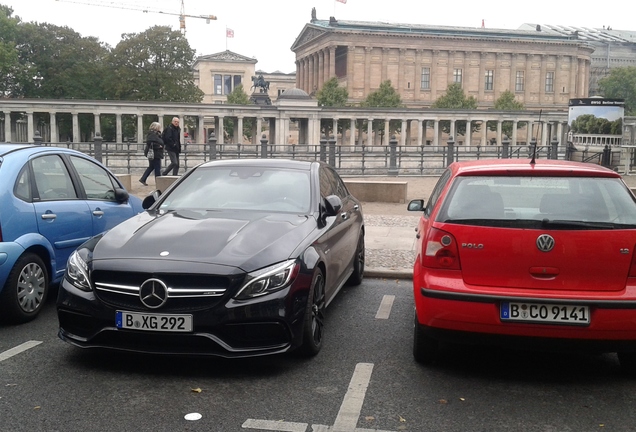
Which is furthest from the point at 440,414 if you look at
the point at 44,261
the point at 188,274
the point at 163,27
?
the point at 163,27

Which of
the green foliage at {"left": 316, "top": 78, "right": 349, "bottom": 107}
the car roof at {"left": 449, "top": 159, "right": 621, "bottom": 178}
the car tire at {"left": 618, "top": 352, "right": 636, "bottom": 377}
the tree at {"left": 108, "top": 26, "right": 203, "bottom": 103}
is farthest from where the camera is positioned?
the green foliage at {"left": 316, "top": 78, "right": 349, "bottom": 107}

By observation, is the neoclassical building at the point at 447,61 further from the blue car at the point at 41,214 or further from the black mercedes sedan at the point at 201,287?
the black mercedes sedan at the point at 201,287

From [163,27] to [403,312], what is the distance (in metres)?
71.0

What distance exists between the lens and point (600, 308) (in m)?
4.89

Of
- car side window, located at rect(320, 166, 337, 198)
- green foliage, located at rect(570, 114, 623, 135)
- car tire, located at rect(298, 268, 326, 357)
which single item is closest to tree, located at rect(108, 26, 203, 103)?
green foliage, located at rect(570, 114, 623, 135)

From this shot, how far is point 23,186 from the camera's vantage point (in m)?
7.02

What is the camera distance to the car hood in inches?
210

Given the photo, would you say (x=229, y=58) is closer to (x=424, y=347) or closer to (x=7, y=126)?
(x=7, y=126)

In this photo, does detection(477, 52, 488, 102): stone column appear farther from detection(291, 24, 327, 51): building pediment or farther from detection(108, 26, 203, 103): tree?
detection(108, 26, 203, 103): tree

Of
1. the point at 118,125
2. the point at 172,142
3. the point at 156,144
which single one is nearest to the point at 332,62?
the point at 118,125

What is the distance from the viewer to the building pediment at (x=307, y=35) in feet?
391

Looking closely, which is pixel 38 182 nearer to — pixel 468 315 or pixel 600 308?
pixel 468 315

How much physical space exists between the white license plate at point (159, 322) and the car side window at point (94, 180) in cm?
330

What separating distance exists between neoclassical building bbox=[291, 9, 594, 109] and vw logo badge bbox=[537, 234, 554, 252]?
107717 millimetres
